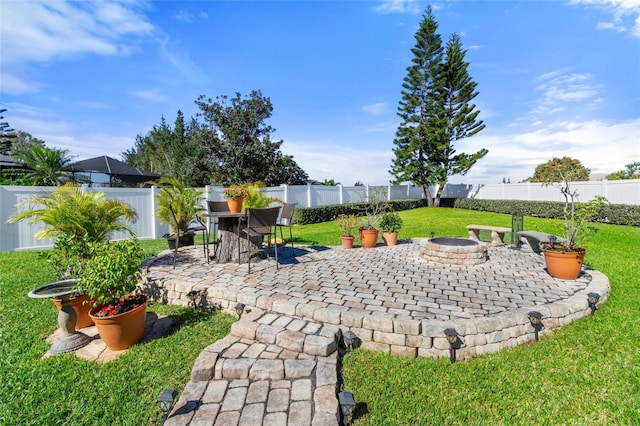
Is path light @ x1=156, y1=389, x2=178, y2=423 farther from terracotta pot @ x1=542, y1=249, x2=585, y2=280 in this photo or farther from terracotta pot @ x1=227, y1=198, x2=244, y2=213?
terracotta pot @ x1=542, y1=249, x2=585, y2=280

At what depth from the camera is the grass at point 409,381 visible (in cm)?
180

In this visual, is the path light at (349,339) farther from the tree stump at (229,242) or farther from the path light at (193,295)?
the tree stump at (229,242)

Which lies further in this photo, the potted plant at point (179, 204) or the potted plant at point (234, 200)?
the potted plant at point (179, 204)

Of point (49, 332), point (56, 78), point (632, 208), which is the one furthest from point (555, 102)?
point (56, 78)

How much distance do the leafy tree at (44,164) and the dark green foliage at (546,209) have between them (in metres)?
13.9

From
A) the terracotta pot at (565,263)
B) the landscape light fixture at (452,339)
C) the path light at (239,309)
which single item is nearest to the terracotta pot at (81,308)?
the path light at (239,309)

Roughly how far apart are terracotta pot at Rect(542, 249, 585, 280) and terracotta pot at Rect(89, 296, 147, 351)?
5.24 metres

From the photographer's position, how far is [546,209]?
12430 millimetres

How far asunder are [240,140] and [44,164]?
10934mm

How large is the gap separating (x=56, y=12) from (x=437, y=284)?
7.67m

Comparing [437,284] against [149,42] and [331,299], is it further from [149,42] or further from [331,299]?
[149,42]

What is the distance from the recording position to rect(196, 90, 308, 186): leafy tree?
1834cm

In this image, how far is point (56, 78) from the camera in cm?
709

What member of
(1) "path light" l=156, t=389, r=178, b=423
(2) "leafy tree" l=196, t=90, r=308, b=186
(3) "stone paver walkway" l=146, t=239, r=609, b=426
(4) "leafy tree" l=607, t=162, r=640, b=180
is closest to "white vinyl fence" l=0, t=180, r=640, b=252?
(3) "stone paver walkway" l=146, t=239, r=609, b=426
